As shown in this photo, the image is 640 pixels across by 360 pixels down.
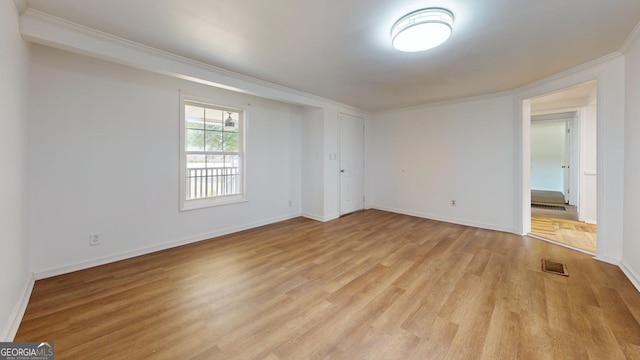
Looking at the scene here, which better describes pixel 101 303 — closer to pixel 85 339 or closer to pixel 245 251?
pixel 85 339

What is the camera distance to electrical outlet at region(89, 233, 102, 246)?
105 inches

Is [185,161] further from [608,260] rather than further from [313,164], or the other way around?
[608,260]

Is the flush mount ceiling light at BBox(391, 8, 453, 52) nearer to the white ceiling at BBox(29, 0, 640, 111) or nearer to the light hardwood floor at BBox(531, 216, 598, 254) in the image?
the white ceiling at BBox(29, 0, 640, 111)

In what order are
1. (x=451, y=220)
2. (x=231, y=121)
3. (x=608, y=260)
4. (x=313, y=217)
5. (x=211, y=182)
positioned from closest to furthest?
(x=608, y=260), (x=211, y=182), (x=231, y=121), (x=451, y=220), (x=313, y=217)

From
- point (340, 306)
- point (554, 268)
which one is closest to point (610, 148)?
point (554, 268)

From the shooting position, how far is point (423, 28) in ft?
6.24

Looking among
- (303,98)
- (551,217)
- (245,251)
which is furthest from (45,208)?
(551,217)

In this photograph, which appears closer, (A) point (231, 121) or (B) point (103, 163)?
(B) point (103, 163)

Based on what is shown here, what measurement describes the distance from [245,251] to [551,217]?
5.97m

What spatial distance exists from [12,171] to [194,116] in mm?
2107

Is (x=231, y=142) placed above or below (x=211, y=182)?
above

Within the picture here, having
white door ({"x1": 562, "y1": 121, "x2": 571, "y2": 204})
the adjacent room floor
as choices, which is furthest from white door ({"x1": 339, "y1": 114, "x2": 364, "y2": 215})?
white door ({"x1": 562, "y1": 121, "x2": 571, "y2": 204})

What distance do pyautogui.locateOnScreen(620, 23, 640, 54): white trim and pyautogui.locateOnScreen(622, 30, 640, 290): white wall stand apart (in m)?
0.03

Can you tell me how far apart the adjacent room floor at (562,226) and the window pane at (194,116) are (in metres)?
5.57
